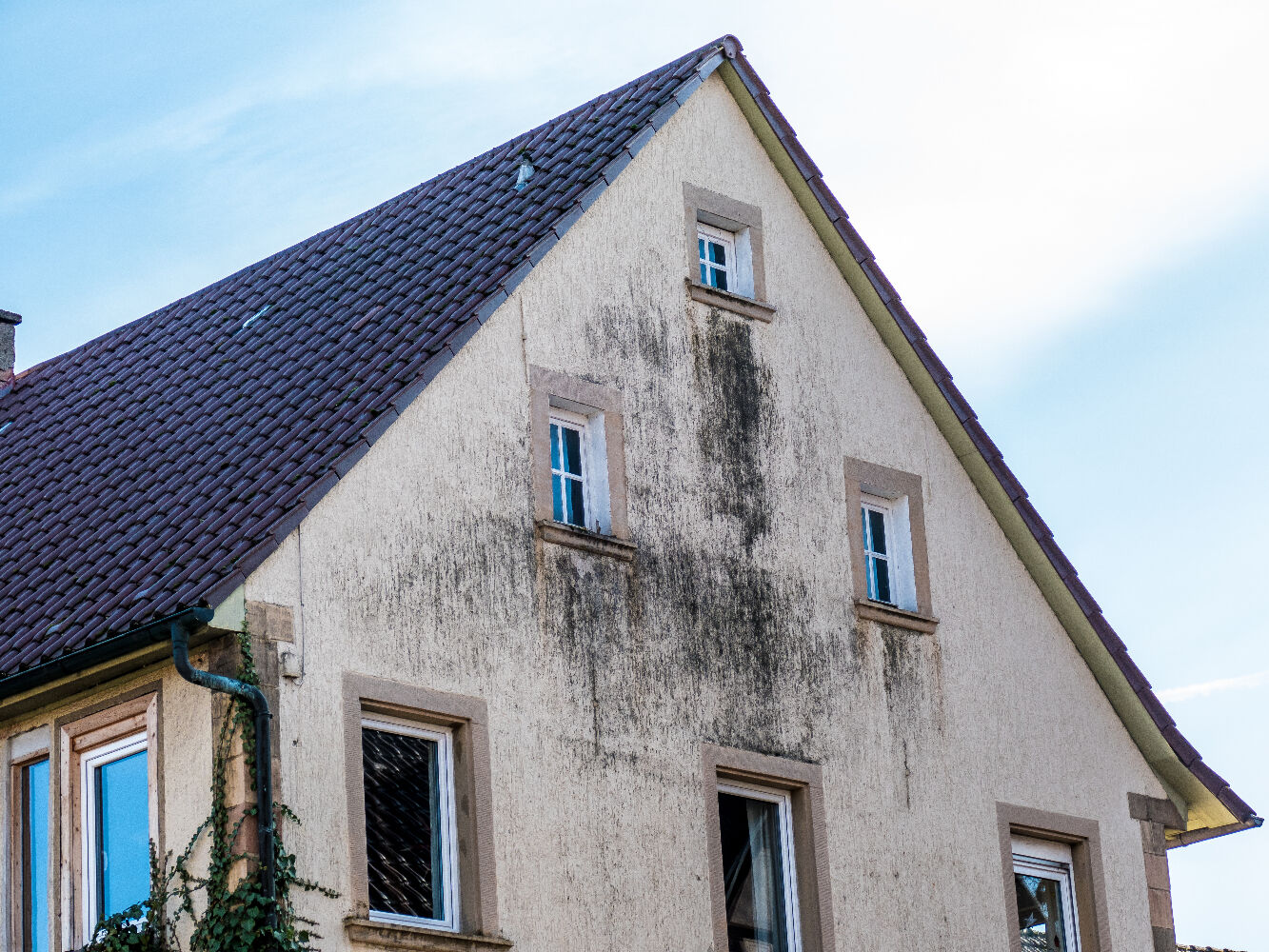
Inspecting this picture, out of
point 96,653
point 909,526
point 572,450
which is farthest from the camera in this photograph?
point 909,526

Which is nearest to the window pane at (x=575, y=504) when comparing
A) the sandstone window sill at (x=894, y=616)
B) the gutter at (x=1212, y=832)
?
the sandstone window sill at (x=894, y=616)

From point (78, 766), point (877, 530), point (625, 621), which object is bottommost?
point (78, 766)

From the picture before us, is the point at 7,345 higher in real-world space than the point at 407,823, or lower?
higher

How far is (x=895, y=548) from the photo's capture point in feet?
67.1

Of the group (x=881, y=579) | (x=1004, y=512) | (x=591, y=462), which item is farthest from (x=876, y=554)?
(x=591, y=462)

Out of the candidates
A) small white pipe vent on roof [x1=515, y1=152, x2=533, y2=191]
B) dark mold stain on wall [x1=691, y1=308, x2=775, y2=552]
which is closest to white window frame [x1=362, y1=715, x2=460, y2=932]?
dark mold stain on wall [x1=691, y1=308, x2=775, y2=552]

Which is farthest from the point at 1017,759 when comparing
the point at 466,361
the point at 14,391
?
the point at 14,391

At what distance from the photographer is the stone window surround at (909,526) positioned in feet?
64.2

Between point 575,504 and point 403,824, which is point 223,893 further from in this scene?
point 575,504

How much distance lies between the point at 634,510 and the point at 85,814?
4.53 metres

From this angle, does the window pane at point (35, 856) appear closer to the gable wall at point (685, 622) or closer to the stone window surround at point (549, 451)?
the gable wall at point (685, 622)

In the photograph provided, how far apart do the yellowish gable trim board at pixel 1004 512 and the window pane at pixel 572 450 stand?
3482 millimetres

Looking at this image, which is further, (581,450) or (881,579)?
(881,579)

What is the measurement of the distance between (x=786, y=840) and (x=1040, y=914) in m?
2.93
